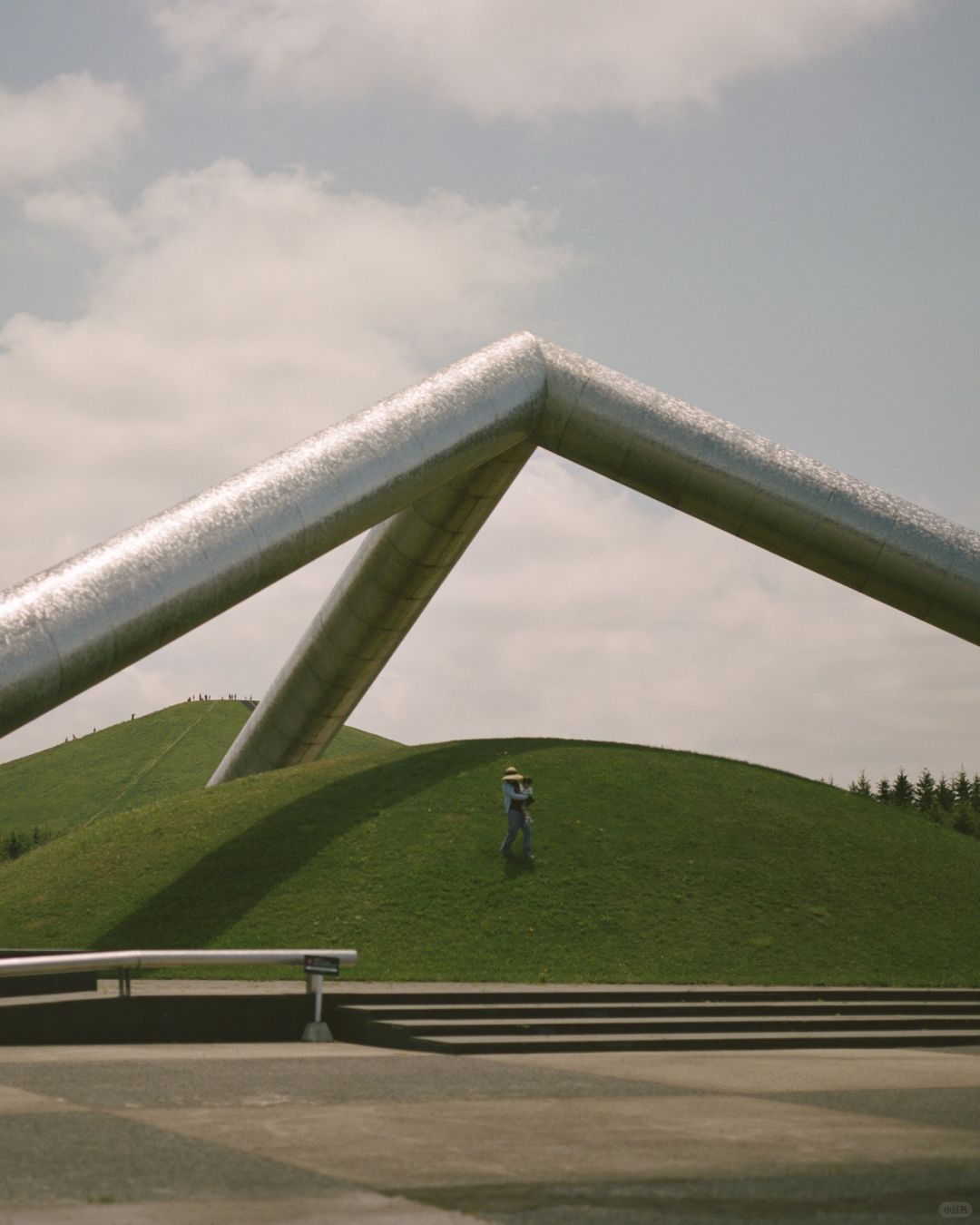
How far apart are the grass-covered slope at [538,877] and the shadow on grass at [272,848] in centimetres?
5

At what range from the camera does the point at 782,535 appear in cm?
2517

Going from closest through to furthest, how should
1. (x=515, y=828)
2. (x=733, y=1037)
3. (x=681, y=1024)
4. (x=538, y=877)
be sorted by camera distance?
(x=733, y=1037), (x=681, y=1024), (x=538, y=877), (x=515, y=828)

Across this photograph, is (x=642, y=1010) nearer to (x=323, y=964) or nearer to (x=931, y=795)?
(x=323, y=964)

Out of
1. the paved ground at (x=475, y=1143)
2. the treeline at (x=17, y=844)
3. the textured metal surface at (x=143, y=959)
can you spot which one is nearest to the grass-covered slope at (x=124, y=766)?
the treeline at (x=17, y=844)

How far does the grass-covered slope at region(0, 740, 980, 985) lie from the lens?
19.2 meters

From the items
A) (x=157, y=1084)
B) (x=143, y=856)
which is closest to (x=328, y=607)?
(x=143, y=856)

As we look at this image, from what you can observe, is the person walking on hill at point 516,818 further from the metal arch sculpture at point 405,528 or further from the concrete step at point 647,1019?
the concrete step at point 647,1019

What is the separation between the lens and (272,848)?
22.4 metres

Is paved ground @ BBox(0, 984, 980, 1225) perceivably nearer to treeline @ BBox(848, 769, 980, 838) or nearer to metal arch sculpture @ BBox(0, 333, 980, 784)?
metal arch sculpture @ BBox(0, 333, 980, 784)

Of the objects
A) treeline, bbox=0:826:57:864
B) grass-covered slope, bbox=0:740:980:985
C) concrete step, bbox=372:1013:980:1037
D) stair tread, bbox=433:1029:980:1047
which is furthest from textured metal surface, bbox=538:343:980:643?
treeline, bbox=0:826:57:864

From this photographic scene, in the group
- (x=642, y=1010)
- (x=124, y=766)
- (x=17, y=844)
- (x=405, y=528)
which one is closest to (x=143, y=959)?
(x=642, y=1010)

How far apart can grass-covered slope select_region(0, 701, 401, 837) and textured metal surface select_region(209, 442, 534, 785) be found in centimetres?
2934

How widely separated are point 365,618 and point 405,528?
2324 mm

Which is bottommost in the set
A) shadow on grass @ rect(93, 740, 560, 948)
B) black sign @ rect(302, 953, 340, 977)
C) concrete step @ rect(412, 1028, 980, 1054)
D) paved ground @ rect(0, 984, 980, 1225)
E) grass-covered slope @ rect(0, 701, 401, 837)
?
concrete step @ rect(412, 1028, 980, 1054)
